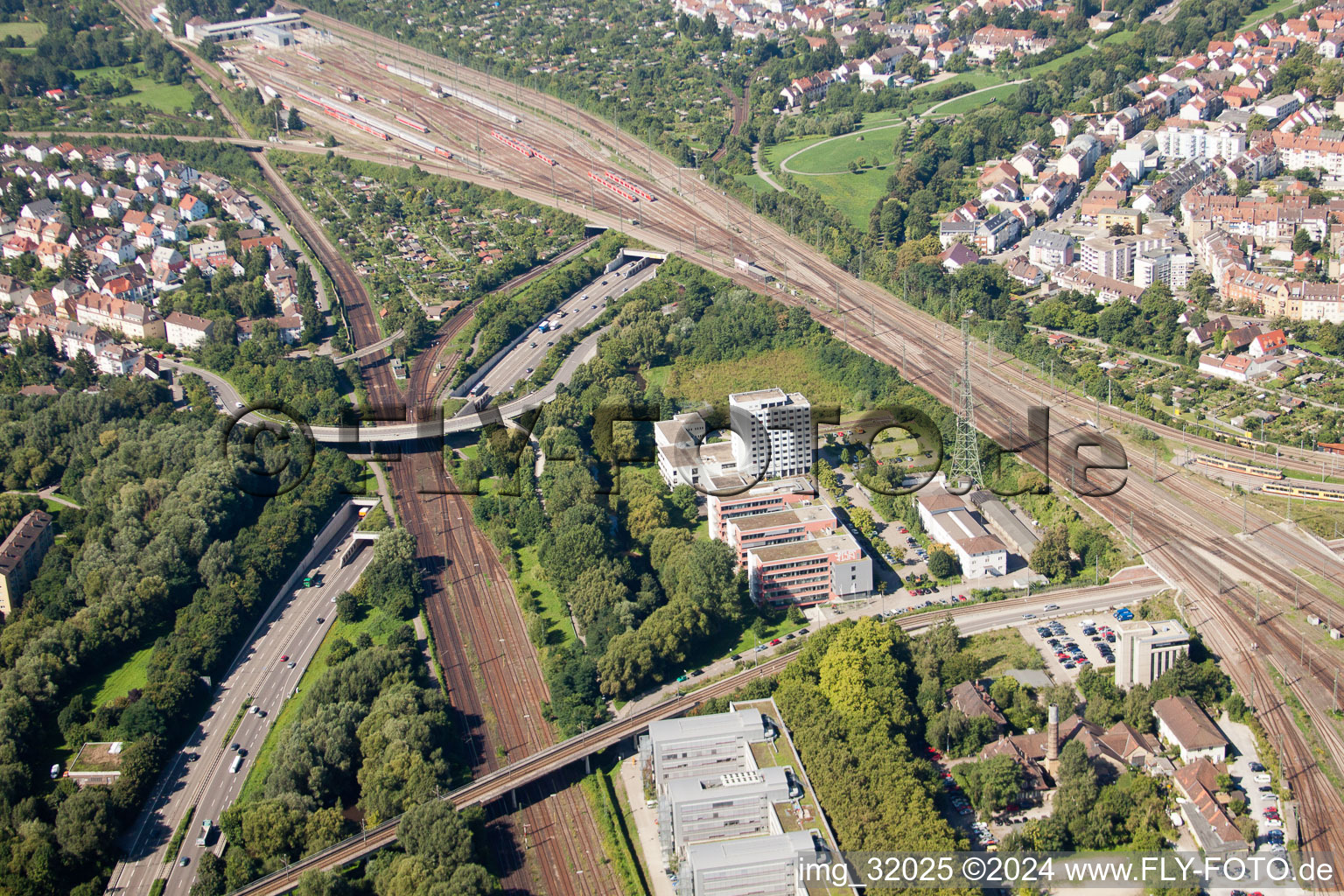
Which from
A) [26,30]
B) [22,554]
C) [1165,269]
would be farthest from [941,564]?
[26,30]

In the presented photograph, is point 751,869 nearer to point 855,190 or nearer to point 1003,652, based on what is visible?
point 1003,652

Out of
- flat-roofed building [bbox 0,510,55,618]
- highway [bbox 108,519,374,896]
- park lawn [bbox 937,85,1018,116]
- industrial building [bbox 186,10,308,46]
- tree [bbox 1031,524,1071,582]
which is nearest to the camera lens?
highway [bbox 108,519,374,896]

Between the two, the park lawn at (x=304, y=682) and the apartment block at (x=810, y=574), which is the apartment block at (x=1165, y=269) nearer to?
the apartment block at (x=810, y=574)

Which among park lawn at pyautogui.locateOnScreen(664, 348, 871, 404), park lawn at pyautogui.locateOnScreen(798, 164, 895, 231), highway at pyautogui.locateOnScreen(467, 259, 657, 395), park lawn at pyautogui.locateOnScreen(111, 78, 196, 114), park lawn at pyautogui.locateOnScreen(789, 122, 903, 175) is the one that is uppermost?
park lawn at pyautogui.locateOnScreen(111, 78, 196, 114)

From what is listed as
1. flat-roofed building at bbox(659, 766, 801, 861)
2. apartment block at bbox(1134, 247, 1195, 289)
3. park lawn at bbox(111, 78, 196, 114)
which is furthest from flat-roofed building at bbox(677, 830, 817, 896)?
park lawn at bbox(111, 78, 196, 114)

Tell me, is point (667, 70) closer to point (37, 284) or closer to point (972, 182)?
point (972, 182)

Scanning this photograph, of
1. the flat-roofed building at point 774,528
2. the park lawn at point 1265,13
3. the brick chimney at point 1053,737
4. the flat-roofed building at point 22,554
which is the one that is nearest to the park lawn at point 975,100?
the park lawn at point 1265,13

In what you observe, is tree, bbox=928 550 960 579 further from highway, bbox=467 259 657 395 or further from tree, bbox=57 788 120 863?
tree, bbox=57 788 120 863
